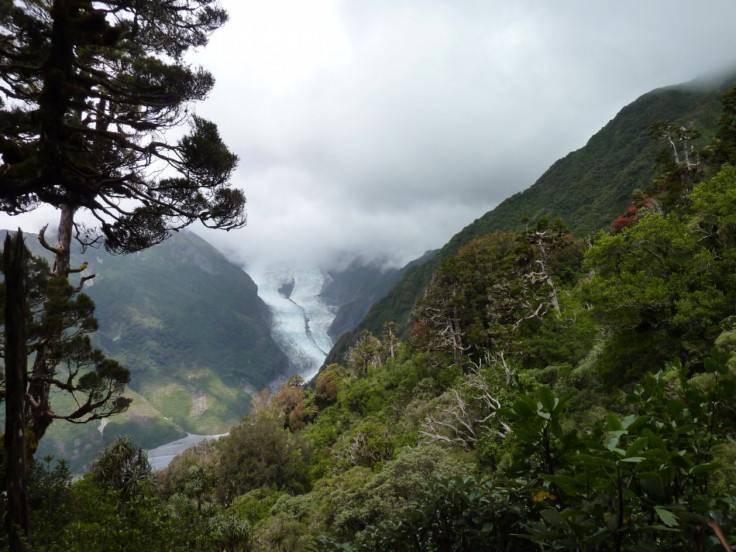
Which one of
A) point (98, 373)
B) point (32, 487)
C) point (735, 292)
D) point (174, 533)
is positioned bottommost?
point (735, 292)

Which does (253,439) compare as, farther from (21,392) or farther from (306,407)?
(21,392)

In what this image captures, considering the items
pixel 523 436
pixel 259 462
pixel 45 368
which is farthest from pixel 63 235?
pixel 259 462

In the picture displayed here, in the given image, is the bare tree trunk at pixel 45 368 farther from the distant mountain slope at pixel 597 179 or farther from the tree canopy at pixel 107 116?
the distant mountain slope at pixel 597 179

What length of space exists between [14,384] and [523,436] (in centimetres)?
572

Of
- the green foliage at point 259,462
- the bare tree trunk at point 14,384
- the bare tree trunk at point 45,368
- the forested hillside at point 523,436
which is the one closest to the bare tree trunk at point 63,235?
the bare tree trunk at point 45,368

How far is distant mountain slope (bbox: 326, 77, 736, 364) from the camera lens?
57656 mm

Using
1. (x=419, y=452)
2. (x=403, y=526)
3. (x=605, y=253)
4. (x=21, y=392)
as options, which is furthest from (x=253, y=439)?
(x=403, y=526)

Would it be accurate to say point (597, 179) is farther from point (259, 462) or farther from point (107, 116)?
point (107, 116)

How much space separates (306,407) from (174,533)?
36.9 m

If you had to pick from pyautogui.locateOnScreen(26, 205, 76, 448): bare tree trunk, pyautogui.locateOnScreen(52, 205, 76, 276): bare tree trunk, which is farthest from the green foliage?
pyautogui.locateOnScreen(52, 205, 76, 276): bare tree trunk

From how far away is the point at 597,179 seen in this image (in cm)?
6806

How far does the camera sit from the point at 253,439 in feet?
101

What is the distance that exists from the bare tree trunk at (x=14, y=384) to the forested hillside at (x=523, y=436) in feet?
7.62

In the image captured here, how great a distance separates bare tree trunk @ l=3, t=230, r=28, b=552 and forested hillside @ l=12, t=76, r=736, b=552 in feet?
7.62
